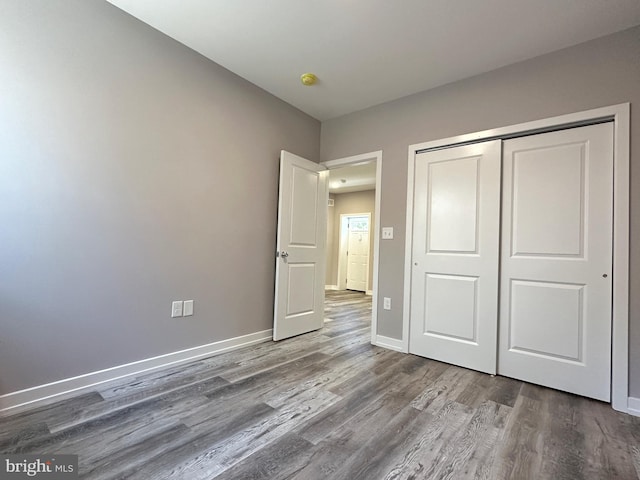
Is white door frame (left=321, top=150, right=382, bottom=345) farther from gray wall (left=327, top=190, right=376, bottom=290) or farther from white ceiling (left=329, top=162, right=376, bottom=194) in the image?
gray wall (left=327, top=190, right=376, bottom=290)

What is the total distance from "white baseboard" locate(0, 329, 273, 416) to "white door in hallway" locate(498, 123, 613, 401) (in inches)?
93.7

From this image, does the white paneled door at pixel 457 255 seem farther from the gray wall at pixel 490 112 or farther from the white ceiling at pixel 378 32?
the white ceiling at pixel 378 32

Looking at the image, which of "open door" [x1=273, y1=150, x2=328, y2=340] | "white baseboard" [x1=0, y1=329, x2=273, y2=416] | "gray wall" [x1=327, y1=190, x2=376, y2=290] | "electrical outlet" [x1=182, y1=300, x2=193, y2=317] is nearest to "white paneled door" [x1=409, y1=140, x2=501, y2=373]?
"open door" [x1=273, y1=150, x2=328, y2=340]

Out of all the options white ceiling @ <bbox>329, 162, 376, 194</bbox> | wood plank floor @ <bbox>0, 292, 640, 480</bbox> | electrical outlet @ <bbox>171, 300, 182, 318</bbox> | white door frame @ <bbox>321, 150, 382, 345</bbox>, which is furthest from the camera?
white ceiling @ <bbox>329, 162, 376, 194</bbox>

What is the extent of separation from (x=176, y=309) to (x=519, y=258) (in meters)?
2.75

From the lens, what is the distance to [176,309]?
237 centimetres

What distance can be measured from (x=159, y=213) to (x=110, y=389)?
4.01ft

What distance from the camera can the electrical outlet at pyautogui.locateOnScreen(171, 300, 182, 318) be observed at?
234 cm

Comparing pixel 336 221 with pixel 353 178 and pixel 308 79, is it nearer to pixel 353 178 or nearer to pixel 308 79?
pixel 353 178

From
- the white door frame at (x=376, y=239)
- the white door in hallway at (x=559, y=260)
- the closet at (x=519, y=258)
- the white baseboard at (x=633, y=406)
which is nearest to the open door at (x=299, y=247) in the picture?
the white door frame at (x=376, y=239)

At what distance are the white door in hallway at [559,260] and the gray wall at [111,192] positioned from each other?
2299mm

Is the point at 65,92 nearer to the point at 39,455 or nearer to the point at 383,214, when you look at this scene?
the point at 39,455

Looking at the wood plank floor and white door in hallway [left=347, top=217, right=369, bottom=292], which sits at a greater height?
white door in hallway [left=347, top=217, right=369, bottom=292]

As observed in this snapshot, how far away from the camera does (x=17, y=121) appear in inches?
65.5
